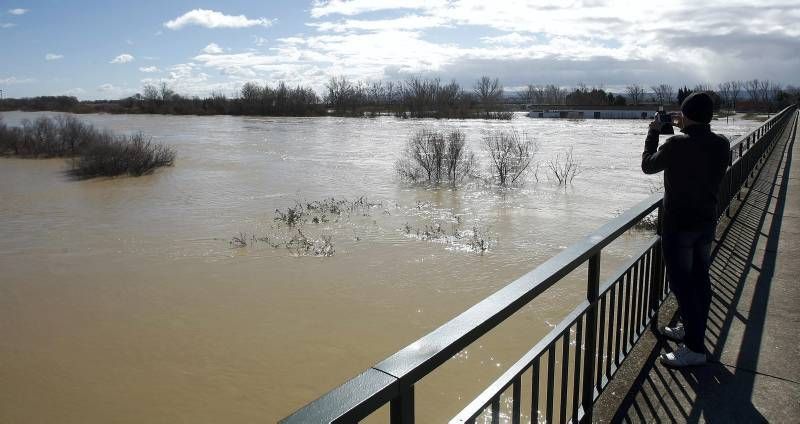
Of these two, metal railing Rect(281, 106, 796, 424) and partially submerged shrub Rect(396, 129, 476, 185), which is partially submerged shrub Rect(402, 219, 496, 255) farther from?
metal railing Rect(281, 106, 796, 424)

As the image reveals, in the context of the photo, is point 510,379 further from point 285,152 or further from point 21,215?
point 285,152

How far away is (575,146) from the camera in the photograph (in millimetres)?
38938

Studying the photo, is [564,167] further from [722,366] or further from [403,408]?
[403,408]

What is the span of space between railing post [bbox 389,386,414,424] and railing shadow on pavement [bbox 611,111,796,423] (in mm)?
2057

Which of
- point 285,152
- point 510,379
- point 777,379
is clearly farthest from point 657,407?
point 285,152

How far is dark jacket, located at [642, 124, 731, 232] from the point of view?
A: 362 centimetres

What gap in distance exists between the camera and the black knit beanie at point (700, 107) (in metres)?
3.60

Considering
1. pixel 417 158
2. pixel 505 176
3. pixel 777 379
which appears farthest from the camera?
pixel 417 158

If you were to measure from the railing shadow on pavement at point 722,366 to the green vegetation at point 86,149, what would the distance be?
2518 cm

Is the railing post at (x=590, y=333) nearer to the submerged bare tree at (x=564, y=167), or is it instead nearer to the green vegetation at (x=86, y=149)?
the submerged bare tree at (x=564, y=167)

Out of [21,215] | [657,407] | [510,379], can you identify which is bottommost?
[21,215]

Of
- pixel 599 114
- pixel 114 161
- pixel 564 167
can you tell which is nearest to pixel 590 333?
pixel 564 167

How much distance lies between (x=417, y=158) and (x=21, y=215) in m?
13.7

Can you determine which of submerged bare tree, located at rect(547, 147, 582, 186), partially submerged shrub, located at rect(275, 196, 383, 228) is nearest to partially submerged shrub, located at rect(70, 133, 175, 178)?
partially submerged shrub, located at rect(275, 196, 383, 228)
